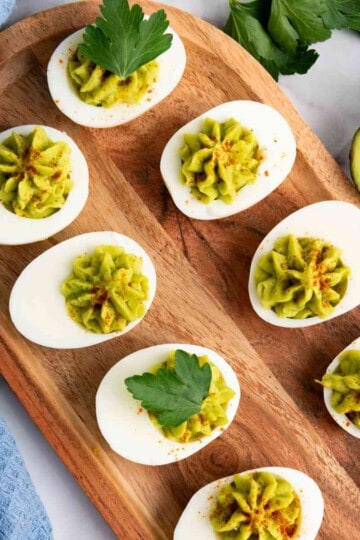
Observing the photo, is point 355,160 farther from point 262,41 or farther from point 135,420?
point 135,420

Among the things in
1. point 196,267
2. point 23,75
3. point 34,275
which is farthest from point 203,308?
point 23,75

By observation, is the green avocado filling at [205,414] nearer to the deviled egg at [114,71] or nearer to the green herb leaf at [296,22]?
the deviled egg at [114,71]

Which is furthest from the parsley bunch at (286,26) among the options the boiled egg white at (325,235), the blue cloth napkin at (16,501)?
the blue cloth napkin at (16,501)

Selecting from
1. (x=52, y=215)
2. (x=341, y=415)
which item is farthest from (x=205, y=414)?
(x=52, y=215)

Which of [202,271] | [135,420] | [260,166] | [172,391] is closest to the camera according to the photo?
[172,391]

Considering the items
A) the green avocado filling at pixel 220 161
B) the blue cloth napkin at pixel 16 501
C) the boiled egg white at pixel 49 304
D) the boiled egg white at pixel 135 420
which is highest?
the green avocado filling at pixel 220 161
